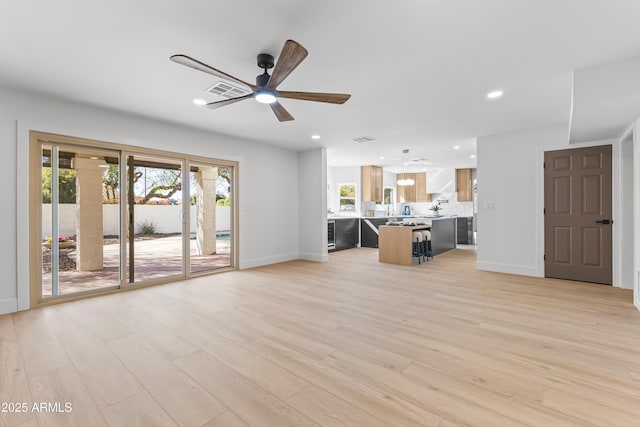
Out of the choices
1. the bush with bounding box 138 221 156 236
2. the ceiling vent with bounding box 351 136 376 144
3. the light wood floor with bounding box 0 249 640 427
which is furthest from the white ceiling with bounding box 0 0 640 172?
the light wood floor with bounding box 0 249 640 427

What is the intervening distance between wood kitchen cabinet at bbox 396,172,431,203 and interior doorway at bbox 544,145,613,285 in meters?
5.46

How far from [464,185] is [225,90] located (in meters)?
8.37

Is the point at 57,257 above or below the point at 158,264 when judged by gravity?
above

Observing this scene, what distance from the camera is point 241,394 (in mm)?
1781

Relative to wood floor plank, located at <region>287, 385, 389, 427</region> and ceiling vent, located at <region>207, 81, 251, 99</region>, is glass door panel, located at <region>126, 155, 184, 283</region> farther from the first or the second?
wood floor plank, located at <region>287, 385, 389, 427</region>

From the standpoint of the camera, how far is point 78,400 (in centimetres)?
173

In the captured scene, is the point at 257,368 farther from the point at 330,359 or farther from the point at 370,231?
the point at 370,231

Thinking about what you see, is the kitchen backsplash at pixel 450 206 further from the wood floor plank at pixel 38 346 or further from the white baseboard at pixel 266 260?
the wood floor plank at pixel 38 346

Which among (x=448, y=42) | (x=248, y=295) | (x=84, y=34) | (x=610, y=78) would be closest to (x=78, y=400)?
(x=248, y=295)

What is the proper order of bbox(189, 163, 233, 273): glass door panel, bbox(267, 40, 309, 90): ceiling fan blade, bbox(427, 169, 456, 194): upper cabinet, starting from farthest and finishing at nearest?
bbox(427, 169, 456, 194): upper cabinet → bbox(189, 163, 233, 273): glass door panel → bbox(267, 40, 309, 90): ceiling fan blade

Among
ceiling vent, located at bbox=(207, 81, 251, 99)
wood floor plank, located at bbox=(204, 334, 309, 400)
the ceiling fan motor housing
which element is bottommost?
wood floor plank, located at bbox=(204, 334, 309, 400)

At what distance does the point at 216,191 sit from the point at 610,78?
17.8ft

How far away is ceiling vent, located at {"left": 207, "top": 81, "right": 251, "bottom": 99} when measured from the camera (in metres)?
3.11

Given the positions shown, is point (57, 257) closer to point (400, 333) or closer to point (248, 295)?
point (248, 295)
